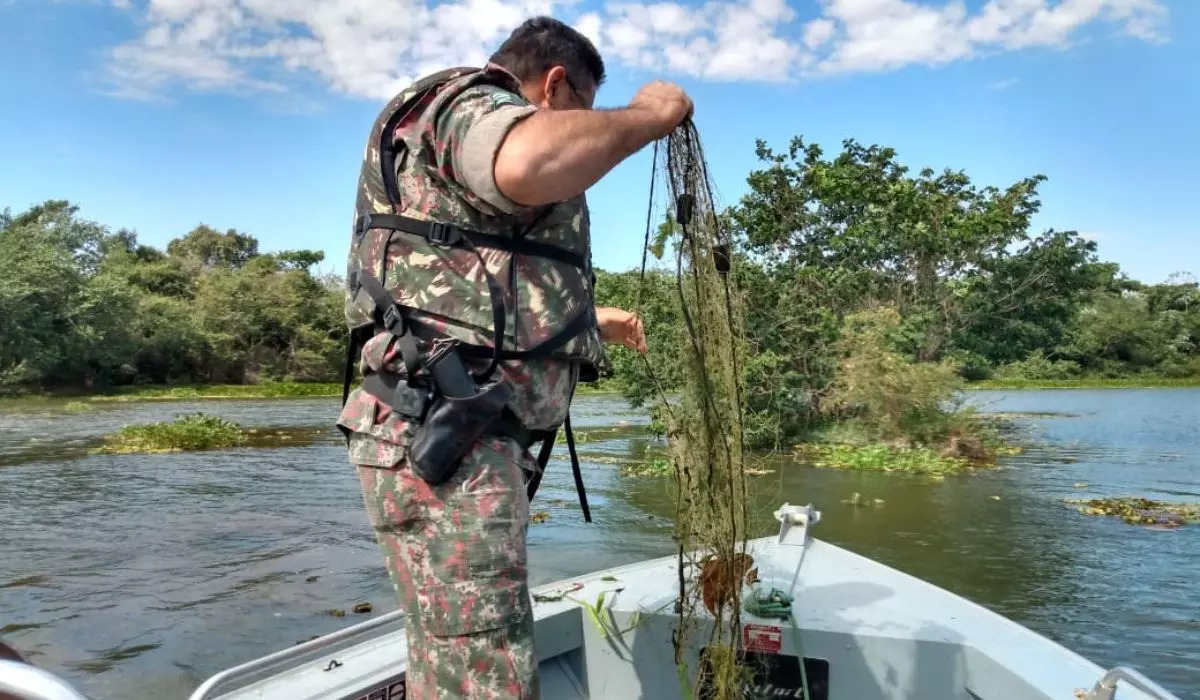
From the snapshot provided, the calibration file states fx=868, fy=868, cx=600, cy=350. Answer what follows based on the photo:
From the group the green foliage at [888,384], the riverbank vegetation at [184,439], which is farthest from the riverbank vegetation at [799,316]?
the riverbank vegetation at [184,439]

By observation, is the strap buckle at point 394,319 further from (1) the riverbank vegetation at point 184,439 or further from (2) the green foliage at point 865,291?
(1) the riverbank vegetation at point 184,439

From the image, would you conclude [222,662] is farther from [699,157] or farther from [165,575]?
[699,157]

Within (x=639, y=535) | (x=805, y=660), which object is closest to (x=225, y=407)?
(x=639, y=535)

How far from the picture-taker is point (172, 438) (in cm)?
1848

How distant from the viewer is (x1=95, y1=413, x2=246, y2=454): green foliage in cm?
1792

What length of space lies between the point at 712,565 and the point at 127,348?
40.7 meters

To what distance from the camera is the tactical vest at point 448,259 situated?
1.79m

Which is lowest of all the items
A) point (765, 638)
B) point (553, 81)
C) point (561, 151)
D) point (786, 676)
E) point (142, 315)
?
point (786, 676)

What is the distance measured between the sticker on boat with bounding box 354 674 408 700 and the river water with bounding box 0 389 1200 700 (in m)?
1.47

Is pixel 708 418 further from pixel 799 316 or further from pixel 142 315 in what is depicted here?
pixel 142 315

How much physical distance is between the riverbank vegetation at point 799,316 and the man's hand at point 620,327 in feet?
0.30

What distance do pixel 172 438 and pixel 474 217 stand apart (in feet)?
62.3

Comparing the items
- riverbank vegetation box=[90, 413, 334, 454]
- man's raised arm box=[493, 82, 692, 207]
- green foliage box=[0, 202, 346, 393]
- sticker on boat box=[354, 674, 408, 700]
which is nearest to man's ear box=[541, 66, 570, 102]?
man's raised arm box=[493, 82, 692, 207]

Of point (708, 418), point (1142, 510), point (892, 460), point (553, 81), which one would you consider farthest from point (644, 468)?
point (553, 81)
